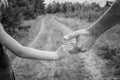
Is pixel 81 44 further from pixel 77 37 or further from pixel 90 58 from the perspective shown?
pixel 90 58

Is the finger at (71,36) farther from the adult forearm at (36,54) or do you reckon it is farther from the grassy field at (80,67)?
the grassy field at (80,67)

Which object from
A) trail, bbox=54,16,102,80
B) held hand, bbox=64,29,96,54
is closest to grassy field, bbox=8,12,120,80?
trail, bbox=54,16,102,80

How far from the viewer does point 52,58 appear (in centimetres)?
182

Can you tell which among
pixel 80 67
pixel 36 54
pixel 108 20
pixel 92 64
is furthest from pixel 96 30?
pixel 92 64

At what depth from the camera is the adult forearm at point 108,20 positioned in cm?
157

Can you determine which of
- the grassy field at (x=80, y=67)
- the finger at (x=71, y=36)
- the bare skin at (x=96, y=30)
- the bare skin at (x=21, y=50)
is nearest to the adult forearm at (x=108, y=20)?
the bare skin at (x=96, y=30)

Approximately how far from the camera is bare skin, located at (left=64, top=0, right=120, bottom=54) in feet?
5.23

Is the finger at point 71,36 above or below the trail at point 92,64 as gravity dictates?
above

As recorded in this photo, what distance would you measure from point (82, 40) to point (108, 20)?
0.98 ft

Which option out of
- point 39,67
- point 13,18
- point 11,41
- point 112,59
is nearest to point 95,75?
point 112,59

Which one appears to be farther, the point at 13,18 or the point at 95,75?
the point at 13,18

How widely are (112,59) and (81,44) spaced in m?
4.15

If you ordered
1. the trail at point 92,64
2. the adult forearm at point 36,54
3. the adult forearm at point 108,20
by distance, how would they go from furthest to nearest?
the trail at point 92,64, the adult forearm at point 36,54, the adult forearm at point 108,20

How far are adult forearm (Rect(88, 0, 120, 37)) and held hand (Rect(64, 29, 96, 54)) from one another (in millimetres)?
53
